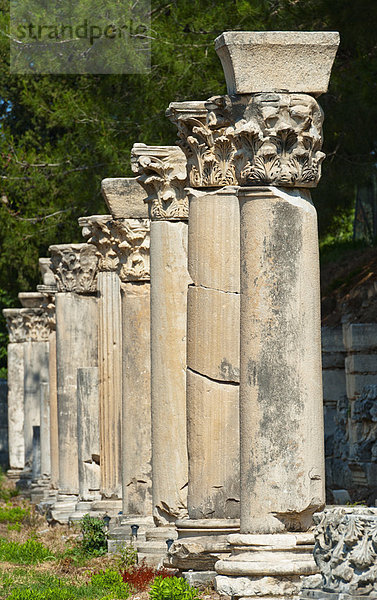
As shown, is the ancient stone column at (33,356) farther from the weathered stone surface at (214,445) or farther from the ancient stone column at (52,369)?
the weathered stone surface at (214,445)

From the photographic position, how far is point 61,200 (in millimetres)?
26141

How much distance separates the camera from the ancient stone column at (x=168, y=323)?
1222 centimetres

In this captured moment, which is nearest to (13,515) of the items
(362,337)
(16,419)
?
(362,337)

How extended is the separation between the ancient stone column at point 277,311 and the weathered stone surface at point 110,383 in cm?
835

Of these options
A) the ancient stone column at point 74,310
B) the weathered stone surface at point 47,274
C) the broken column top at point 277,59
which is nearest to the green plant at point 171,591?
the broken column top at point 277,59

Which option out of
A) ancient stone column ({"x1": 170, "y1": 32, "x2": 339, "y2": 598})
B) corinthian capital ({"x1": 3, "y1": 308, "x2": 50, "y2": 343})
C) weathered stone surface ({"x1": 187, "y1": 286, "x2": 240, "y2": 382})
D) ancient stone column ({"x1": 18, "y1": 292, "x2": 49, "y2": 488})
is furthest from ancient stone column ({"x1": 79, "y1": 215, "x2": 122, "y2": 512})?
ancient stone column ({"x1": 18, "y1": 292, "x2": 49, "y2": 488})

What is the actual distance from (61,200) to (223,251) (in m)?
15.7

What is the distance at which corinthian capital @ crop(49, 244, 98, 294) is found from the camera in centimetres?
2031

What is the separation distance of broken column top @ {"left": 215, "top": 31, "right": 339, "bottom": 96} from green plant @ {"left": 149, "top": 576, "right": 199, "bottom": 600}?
12.4ft

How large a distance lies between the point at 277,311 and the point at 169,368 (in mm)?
3566

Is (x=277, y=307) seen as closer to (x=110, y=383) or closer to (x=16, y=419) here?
(x=110, y=383)

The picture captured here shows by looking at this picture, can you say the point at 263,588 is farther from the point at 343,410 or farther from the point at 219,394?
the point at 343,410

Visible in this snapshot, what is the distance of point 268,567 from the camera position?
8734mm

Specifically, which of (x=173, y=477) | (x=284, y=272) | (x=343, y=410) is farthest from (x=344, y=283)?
(x=284, y=272)
